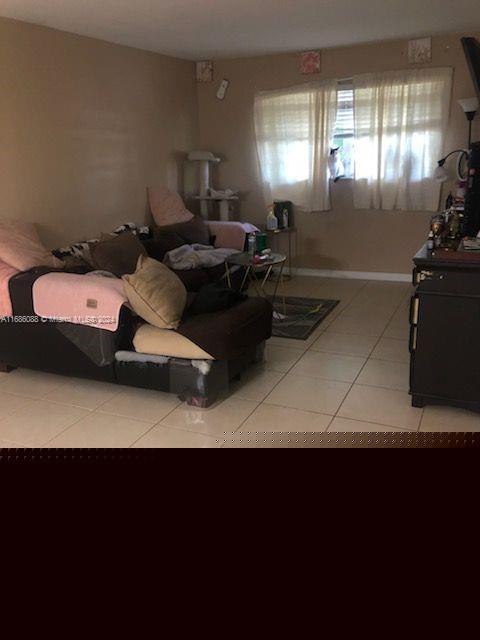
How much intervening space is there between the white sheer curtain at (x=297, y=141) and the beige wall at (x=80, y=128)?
3.06 ft

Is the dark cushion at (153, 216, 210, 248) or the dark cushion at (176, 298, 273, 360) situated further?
the dark cushion at (153, 216, 210, 248)

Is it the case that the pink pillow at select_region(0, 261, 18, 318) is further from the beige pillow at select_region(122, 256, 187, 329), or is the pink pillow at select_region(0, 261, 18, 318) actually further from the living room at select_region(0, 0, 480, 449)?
the beige pillow at select_region(122, 256, 187, 329)

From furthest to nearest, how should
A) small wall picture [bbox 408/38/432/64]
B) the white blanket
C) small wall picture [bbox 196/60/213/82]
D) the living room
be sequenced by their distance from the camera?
small wall picture [bbox 196/60/213/82] < small wall picture [bbox 408/38/432/64] < the white blanket < the living room

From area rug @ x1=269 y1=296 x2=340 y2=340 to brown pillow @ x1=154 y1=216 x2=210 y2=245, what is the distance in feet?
3.15

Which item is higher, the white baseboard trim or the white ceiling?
the white ceiling

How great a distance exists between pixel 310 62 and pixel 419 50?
3.40ft

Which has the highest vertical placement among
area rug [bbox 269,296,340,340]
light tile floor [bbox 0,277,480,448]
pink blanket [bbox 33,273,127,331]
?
pink blanket [bbox 33,273,127,331]

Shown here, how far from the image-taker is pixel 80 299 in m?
3.15

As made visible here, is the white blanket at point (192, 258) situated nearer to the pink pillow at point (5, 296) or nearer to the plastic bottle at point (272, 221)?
the plastic bottle at point (272, 221)

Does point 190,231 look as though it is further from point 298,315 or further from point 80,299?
point 80,299

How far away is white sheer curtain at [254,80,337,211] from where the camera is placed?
5.50 m

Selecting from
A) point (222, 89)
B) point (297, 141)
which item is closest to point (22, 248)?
point (297, 141)

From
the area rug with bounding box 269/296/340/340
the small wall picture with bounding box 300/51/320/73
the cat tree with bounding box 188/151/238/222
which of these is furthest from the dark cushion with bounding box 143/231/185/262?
the small wall picture with bounding box 300/51/320/73
